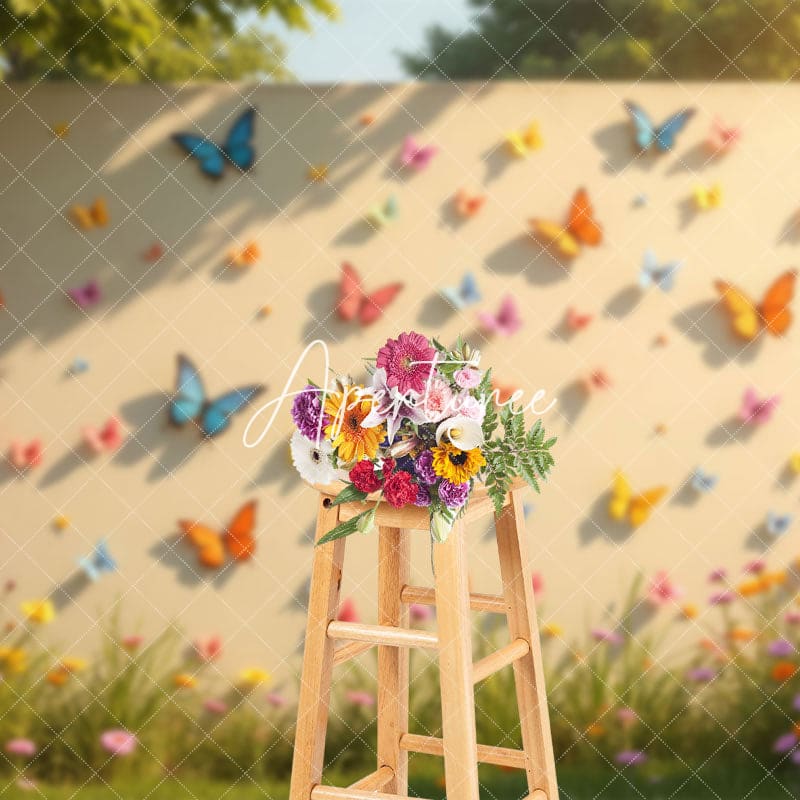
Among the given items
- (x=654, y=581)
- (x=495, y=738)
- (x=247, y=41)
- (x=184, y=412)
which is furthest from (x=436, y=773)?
(x=247, y=41)

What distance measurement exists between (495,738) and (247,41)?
696cm

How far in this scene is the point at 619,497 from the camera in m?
3.00

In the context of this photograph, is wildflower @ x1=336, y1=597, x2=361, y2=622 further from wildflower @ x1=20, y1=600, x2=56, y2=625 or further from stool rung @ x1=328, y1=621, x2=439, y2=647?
stool rung @ x1=328, y1=621, x2=439, y2=647

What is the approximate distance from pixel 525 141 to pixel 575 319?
47cm

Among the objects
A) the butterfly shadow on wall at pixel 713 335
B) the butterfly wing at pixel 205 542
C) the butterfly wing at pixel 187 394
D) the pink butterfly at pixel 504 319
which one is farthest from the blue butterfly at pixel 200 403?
the butterfly shadow on wall at pixel 713 335

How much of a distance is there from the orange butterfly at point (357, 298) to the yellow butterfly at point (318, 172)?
0.22 m

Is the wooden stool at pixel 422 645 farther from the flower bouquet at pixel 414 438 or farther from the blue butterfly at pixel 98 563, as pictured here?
the blue butterfly at pixel 98 563

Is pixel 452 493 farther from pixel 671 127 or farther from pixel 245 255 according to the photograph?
pixel 671 127

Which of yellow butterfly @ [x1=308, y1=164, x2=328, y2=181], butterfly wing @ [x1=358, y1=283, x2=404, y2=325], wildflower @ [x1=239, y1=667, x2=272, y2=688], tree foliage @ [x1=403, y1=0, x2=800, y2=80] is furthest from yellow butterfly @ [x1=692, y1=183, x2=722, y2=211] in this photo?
tree foliage @ [x1=403, y1=0, x2=800, y2=80]

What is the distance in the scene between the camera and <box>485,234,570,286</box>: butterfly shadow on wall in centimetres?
298

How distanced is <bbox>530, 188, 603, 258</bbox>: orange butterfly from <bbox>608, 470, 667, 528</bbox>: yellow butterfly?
59 centimetres

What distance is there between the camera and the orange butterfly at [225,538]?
117 inches

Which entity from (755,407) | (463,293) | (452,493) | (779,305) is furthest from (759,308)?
(452,493)

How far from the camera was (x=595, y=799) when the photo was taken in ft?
9.48
